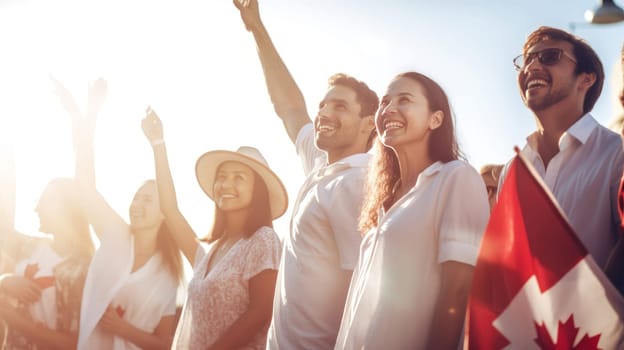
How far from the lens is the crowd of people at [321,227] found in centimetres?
279

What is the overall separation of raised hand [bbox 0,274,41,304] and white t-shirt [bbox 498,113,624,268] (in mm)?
3913

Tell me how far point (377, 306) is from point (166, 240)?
3.20 metres

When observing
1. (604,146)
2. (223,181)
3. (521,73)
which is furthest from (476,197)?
(223,181)

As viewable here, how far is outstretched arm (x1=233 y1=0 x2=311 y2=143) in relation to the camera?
496 centimetres

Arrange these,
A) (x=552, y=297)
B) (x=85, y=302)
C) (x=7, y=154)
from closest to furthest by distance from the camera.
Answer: (x=552, y=297) < (x=85, y=302) < (x=7, y=154)

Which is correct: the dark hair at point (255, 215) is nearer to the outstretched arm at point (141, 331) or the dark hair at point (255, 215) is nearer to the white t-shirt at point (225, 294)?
the white t-shirt at point (225, 294)

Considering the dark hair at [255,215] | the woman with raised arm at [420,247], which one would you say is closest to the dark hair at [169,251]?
the dark hair at [255,215]

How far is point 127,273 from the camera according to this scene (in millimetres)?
5469

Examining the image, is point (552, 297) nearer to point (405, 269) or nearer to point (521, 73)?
point (405, 269)

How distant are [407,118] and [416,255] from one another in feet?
2.08

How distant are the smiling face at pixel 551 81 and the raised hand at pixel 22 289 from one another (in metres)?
4.08

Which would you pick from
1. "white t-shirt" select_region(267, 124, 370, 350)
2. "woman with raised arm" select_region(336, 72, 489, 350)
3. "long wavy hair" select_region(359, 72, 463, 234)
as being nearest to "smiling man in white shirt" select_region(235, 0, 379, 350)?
"white t-shirt" select_region(267, 124, 370, 350)

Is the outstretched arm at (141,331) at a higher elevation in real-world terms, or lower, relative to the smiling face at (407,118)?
lower

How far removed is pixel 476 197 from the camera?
2.78 meters
